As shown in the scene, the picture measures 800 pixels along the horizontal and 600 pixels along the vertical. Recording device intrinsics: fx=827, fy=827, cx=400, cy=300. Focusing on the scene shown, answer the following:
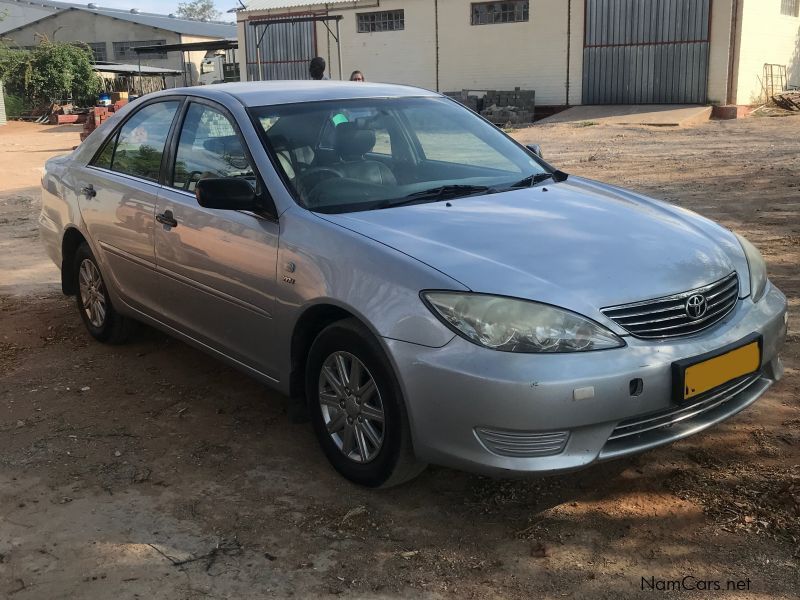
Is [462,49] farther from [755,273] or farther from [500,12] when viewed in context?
[755,273]

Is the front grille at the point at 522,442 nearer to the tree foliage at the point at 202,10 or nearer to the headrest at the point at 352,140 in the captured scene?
the headrest at the point at 352,140

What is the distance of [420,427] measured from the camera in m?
3.05

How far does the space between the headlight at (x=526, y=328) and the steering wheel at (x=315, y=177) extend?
1.21 metres

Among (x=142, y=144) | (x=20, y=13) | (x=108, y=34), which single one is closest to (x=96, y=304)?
(x=142, y=144)

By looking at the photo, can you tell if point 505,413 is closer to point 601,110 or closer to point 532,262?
point 532,262

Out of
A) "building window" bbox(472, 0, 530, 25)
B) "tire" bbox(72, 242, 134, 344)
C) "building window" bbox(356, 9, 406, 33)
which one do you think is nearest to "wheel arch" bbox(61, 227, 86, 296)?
"tire" bbox(72, 242, 134, 344)

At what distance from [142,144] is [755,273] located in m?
3.45

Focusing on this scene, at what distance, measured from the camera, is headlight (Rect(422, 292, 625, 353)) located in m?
→ 2.90

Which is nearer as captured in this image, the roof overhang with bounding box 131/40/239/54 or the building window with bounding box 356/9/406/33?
the building window with bounding box 356/9/406/33

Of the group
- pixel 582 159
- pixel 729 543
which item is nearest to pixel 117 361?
pixel 729 543

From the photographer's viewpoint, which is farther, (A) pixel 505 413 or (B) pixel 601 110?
(B) pixel 601 110

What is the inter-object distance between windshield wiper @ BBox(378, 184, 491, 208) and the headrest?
0.45 metres

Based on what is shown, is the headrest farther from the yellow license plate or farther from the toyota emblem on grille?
the yellow license plate

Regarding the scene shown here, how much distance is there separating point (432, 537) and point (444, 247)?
1.11m
